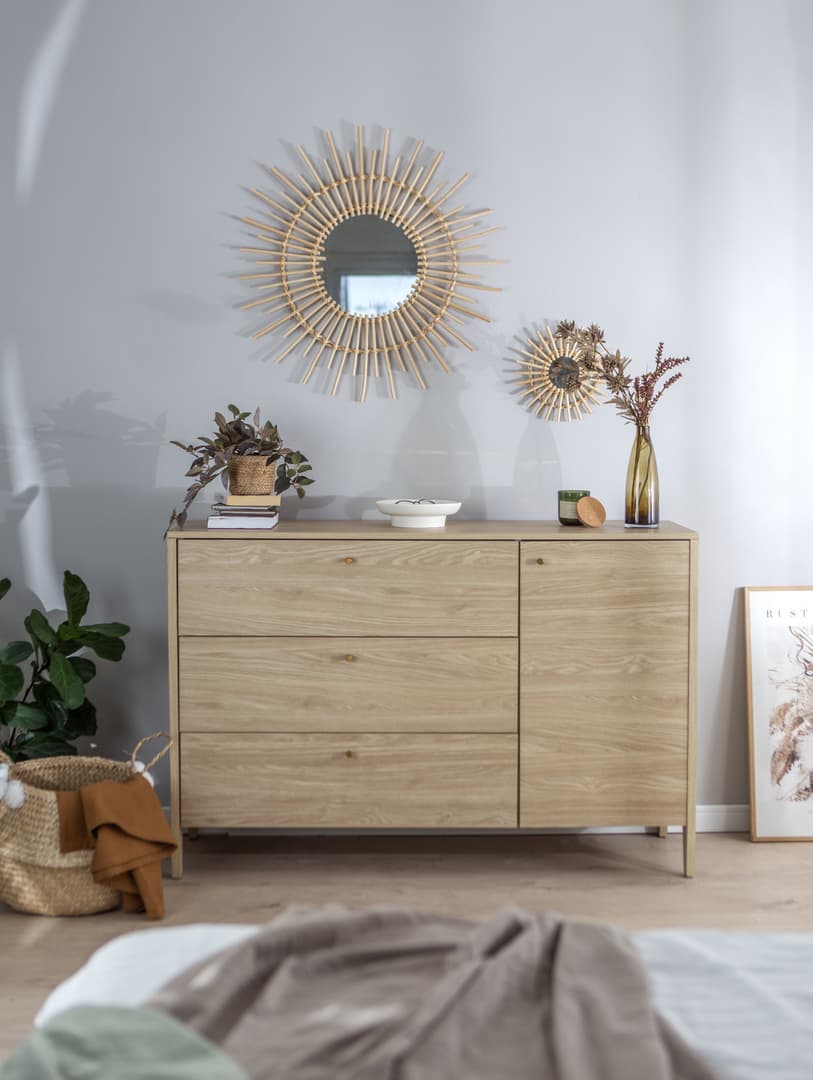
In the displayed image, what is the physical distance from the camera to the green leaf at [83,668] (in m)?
2.95

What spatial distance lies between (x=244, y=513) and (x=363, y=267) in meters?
0.88

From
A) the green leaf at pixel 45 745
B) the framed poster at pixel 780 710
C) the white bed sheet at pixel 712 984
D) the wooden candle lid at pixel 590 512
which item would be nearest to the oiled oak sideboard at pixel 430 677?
the wooden candle lid at pixel 590 512

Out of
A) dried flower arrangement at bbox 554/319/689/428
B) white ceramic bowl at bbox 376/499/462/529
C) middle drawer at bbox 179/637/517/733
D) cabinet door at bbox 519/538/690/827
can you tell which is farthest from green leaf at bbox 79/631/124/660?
dried flower arrangement at bbox 554/319/689/428

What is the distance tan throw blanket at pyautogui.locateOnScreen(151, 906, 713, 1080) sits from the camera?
1.16 m

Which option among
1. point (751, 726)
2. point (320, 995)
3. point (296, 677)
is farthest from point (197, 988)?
point (751, 726)

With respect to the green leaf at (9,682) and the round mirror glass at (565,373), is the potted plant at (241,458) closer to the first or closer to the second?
the green leaf at (9,682)

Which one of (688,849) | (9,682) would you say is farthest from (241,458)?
(688,849)

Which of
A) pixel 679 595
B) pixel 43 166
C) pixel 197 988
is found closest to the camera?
pixel 197 988

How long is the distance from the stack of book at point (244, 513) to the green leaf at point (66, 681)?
560 millimetres

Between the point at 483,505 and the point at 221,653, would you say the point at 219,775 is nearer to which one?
the point at 221,653

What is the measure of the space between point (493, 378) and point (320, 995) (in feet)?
7.21

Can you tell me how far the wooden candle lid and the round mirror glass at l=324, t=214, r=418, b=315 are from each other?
2.77ft

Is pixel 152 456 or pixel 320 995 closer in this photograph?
pixel 320 995

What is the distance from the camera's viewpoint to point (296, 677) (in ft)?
9.23
